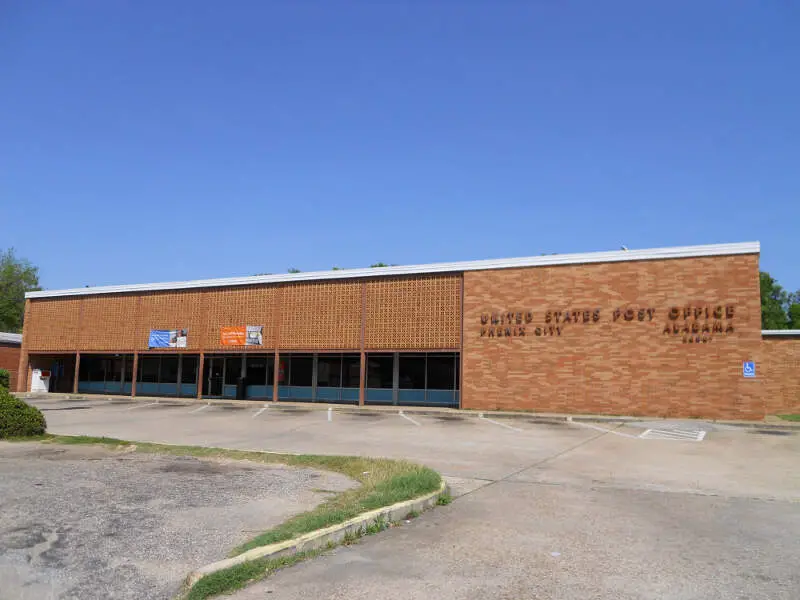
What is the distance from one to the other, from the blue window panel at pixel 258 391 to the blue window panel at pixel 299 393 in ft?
4.39

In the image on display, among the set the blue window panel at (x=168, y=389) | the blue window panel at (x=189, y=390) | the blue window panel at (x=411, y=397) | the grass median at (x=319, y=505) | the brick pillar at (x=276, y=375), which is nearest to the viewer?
the grass median at (x=319, y=505)

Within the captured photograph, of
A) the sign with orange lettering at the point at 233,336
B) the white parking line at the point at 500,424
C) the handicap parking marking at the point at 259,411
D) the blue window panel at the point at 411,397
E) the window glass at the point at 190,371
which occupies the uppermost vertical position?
the sign with orange lettering at the point at 233,336

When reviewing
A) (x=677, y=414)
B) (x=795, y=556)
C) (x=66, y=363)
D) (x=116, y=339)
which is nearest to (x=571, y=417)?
(x=677, y=414)

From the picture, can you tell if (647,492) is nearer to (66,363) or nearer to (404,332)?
(404,332)

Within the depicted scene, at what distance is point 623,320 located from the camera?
A: 80.9 ft

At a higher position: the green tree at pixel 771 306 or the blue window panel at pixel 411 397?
the green tree at pixel 771 306

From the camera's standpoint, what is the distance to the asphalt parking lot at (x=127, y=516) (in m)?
5.53

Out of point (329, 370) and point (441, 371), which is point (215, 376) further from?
point (441, 371)

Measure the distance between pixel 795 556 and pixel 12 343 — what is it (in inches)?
1690

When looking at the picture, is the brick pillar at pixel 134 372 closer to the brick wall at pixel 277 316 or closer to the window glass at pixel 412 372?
the brick wall at pixel 277 316

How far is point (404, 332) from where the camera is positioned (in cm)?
2889

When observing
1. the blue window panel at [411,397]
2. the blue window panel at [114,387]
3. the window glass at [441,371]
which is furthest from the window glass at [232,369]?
the window glass at [441,371]

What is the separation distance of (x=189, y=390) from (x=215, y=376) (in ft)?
5.70

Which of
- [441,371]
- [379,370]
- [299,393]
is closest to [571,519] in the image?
[441,371]
